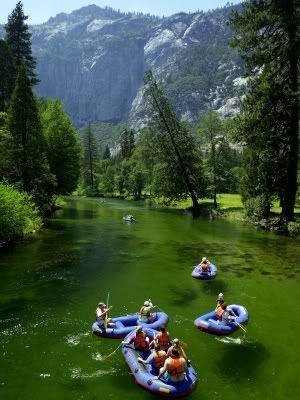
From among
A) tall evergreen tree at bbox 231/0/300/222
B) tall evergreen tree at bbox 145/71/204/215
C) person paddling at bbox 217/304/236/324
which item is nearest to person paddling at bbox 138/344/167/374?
person paddling at bbox 217/304/236/324

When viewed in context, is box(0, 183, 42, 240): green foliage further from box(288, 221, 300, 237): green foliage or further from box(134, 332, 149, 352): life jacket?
box(288, 221, 300, 237): green foliage

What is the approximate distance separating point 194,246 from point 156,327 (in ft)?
62.1

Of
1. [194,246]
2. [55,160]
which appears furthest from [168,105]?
[194,246]

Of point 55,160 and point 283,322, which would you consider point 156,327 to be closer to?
point 283,322

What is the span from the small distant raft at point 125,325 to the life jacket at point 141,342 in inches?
60.1

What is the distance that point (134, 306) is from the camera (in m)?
20.4

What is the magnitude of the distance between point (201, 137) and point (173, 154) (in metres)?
5.46

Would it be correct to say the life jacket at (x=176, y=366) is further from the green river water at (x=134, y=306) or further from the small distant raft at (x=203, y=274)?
the small distant raft at (x=203, y=274)

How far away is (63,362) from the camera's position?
47.5ft

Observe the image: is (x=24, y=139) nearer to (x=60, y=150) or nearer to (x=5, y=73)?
(x=5, y=73)

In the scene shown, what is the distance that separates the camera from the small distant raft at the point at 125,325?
1653 centimetres

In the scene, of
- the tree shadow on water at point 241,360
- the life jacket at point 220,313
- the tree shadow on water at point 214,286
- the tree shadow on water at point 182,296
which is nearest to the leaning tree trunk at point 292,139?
the tree shadow on water at point 214,286

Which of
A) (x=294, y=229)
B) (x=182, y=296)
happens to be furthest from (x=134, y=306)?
(x=294, y=229)

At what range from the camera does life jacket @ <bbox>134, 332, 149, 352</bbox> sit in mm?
14930
